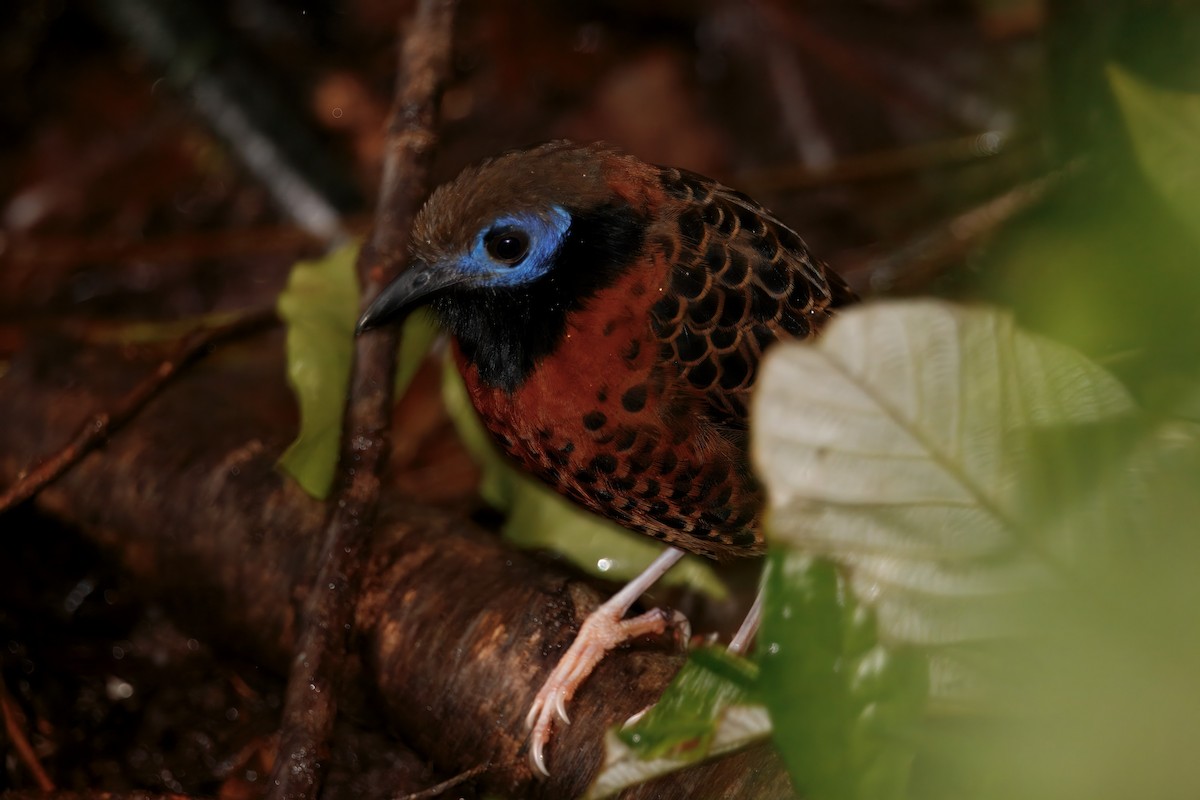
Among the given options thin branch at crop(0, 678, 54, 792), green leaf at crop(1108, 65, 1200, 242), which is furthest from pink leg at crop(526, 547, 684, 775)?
green leaf at crop(1108, 65, 1200, 242)

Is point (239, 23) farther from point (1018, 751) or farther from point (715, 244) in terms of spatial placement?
point (1018, 751)

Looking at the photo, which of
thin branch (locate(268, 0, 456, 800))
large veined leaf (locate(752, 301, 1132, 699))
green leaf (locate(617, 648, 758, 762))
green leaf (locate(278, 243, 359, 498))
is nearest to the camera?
large veined leaf (locate(752, 301, 1132, 699))

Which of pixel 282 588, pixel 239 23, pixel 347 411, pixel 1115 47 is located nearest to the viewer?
pixel 347 411

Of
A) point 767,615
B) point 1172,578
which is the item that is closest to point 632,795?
point 767,615

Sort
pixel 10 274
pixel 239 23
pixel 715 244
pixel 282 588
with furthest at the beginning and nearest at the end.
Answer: pixel 239 23
pixel 10 274
pixel 282 588
pixel 715 244

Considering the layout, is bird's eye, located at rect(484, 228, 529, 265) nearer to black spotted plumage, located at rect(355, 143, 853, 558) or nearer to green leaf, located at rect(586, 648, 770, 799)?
black spotted plumage, located at rect(355, 143, 853, 558)

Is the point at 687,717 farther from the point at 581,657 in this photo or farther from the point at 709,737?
the point at 581,657
